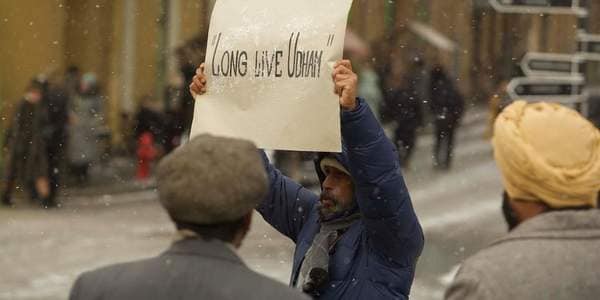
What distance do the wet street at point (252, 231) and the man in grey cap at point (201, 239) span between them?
5.92 meters

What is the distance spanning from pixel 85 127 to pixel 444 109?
3058 millimetres

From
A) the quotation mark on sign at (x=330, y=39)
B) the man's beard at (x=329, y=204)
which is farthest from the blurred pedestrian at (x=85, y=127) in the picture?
the quotation mark on sign at (x=330, y=39)

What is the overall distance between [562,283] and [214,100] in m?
1.49

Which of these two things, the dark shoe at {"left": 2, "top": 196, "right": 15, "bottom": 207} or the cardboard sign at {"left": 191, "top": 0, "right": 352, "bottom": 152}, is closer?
the cardboard sign at {"left": 191, "top": 0, "right": 352, "bottom": 152}

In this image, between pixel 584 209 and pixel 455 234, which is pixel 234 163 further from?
pixel 455 234

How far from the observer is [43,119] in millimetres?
10938

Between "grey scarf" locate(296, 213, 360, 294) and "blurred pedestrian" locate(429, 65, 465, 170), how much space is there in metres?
6.35

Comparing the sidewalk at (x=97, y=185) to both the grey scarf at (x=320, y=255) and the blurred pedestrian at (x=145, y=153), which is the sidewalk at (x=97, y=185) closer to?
the blurred pedestrian at (x=145, y=153)

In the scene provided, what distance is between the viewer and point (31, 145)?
11.0m

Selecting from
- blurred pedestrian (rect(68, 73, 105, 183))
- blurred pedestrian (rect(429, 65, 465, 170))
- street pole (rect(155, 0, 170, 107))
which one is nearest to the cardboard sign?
blurred pedestrian (rect(429, 65, 465, 170))

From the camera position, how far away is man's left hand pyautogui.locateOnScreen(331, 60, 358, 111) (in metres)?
Result: 3.37

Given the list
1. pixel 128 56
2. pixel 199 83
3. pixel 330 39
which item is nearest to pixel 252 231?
pixel 128 56

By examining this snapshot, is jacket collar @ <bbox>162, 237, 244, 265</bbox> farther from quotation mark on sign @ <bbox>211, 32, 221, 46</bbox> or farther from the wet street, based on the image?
the wet street

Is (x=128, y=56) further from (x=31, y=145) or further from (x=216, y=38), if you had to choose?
(x=216, y=38)
